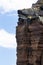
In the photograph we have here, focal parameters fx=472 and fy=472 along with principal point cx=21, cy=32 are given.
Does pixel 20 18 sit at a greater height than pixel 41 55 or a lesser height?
greater

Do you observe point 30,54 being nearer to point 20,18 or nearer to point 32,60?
point 32,60

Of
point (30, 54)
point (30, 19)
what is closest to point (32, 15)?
point (30, 19)

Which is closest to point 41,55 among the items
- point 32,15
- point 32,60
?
point 32,60

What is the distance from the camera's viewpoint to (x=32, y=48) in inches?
1650

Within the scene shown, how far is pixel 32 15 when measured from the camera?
42.7 metres

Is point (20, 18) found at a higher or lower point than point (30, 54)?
higher

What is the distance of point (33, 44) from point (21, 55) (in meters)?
2.07

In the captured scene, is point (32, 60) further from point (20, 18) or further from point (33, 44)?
point (20, 18)

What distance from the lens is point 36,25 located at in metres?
41.7

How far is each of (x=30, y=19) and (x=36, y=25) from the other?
100 centimetres

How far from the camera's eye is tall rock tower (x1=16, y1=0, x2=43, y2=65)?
4150cm

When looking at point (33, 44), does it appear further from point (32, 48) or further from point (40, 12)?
point (40, 12)

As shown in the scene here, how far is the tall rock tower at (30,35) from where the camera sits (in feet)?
136

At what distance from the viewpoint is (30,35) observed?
42219 millimetres
